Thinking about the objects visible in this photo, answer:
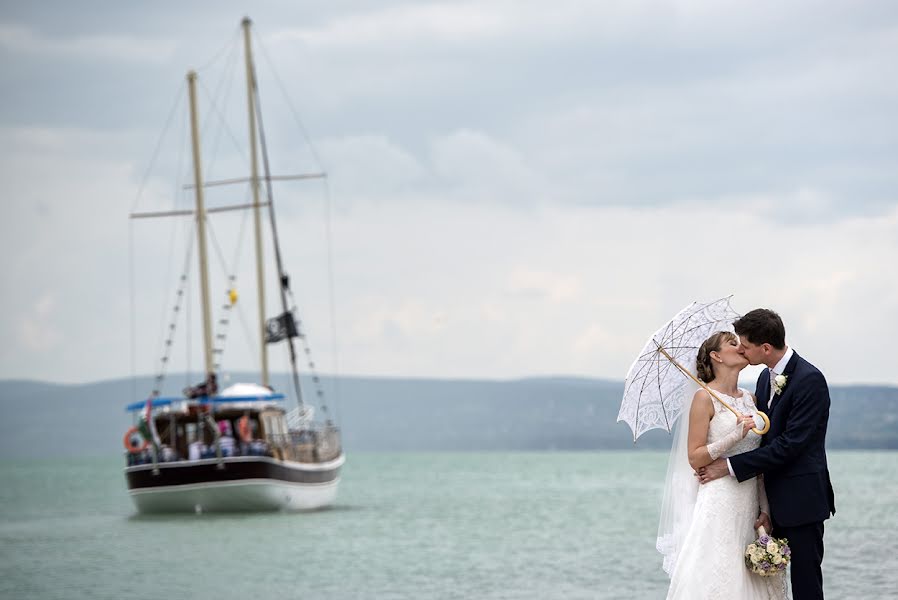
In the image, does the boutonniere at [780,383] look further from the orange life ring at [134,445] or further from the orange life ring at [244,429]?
the orange life ring at [134,445]

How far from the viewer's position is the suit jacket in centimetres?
820

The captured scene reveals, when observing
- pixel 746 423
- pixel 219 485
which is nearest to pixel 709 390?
pixel 746 423

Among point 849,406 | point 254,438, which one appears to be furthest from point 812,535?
point 849,406

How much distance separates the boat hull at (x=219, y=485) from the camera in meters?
39.5

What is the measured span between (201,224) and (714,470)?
3885 cm

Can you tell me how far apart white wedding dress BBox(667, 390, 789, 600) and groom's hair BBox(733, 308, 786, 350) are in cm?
49

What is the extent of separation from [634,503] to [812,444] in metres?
46.3

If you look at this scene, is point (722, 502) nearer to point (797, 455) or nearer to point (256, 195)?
point (797, 455)

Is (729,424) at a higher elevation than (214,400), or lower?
higher

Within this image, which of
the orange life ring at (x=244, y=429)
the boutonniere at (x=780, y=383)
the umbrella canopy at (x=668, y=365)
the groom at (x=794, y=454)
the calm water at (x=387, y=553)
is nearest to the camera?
the groom at (x=794, y=454)

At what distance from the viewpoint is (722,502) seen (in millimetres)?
8578

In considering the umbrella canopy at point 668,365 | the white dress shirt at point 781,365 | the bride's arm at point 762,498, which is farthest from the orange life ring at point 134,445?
the white dress shirt at point 781,365

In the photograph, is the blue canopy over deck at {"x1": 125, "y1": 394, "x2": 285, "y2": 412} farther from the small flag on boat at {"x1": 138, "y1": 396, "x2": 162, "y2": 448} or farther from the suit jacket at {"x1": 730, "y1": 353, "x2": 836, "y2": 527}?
the suit jacket at {"x1": 730, "y1": 353, "x2": 836, "y2": 527}

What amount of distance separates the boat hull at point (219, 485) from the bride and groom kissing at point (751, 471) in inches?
1242
